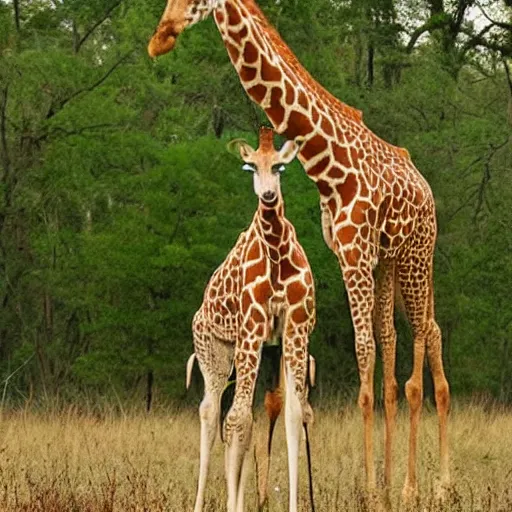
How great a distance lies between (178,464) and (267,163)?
5.06 m

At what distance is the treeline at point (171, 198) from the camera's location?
53.3ft

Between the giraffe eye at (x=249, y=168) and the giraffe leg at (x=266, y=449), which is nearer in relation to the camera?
the giraffe eye at (x=249, y=168)

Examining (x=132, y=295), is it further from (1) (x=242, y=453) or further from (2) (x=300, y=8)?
(1) (x=242, y=453)

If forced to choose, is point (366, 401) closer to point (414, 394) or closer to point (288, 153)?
point (414, 394)

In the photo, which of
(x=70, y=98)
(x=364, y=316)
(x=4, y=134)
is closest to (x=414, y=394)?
(x=364, y=316)

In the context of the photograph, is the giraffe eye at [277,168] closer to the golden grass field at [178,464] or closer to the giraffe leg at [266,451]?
the giraffe leg at [266,451]

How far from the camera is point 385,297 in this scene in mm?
9109

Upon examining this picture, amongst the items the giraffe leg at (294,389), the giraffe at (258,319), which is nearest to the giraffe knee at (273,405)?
the giraffe at (258,319)

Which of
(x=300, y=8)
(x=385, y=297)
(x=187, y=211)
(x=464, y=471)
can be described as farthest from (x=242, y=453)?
(x=300, y=8)

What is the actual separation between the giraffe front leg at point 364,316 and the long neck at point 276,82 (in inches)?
30.7

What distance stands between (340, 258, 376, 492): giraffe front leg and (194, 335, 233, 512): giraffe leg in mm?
949

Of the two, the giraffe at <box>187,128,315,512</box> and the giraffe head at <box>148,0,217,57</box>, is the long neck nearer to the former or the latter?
the giraffe head at <box>148,0,217,57</box>

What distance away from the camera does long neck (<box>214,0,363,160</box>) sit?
811 centimetres

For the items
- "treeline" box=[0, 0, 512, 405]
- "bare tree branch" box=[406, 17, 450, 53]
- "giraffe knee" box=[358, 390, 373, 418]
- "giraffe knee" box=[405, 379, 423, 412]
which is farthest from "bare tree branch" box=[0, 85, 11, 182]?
"giraffe knee" box=[358, 390, 373, 418]
